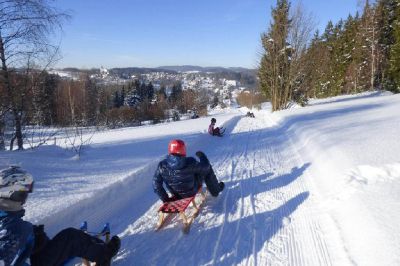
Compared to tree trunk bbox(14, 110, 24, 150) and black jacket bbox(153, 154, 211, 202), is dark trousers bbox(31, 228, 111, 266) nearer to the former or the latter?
black jacket bbox(153, 154, 211, 202)

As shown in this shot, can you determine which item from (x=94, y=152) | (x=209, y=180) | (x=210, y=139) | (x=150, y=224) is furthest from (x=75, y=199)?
(x=210, y=139)

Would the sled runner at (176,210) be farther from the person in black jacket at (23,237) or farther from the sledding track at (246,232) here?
the person in black jacket at (23,237)

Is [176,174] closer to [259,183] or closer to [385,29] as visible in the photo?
[259,183]

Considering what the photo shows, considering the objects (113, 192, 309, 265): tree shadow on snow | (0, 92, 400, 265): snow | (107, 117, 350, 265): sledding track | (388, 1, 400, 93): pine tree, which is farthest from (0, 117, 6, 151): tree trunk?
(388, 1, 400, 93): pine tree

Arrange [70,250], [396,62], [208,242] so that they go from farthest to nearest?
[396,62], [208,242], [70,250]

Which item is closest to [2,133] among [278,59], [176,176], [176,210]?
[176,176]

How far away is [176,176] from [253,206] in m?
1.61

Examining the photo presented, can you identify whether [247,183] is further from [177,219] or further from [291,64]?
[291,64]

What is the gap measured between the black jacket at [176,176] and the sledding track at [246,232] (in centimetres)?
50

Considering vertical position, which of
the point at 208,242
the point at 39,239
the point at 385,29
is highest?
the point at 385,29

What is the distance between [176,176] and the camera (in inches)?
204

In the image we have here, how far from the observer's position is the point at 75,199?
5.22 meters

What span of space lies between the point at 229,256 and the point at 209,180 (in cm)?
210

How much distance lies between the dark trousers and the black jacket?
1.63 meters
